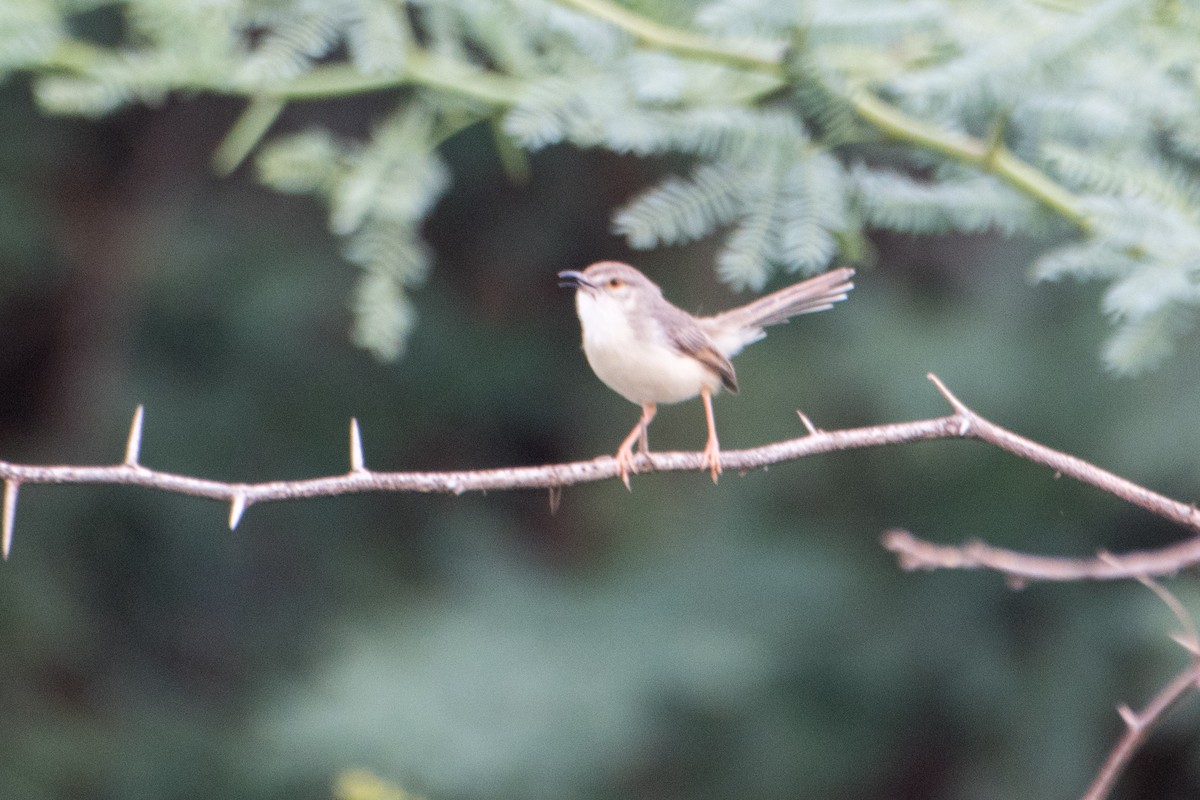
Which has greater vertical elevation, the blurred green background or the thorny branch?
the thorny branch

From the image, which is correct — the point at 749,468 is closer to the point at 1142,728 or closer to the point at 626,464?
the point at 626,464

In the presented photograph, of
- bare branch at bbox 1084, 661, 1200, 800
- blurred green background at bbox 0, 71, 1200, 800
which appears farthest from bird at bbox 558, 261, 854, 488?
blurred green background at bbox 0, 71, 1200, 800

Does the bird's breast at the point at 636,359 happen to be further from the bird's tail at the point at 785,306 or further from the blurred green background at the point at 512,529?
the blurred green background at the point at 512,529

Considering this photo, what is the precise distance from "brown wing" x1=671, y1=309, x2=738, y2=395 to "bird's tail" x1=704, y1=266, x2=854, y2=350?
0.24m

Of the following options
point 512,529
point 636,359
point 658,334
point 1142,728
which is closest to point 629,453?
point 636,359

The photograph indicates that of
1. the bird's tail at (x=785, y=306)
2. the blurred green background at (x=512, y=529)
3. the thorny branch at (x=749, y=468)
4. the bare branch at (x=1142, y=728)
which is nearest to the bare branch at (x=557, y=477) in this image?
the thorny branch at (x=749, y=468)

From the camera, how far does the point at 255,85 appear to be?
9.71 ft

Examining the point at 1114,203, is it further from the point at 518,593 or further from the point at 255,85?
the point at 518,593

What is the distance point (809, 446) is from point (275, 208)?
5794mm

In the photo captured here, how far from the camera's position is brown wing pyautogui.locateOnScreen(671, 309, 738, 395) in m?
3.20

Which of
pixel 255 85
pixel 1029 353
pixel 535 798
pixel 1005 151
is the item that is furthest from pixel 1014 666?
pixel 255 85

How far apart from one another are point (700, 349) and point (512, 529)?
371cm

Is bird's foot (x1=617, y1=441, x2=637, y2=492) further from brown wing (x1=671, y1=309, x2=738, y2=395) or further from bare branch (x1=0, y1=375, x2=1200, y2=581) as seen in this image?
brown wing (x1=671, y1=309, x2=738, y2=395)

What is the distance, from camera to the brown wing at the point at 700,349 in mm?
3197
